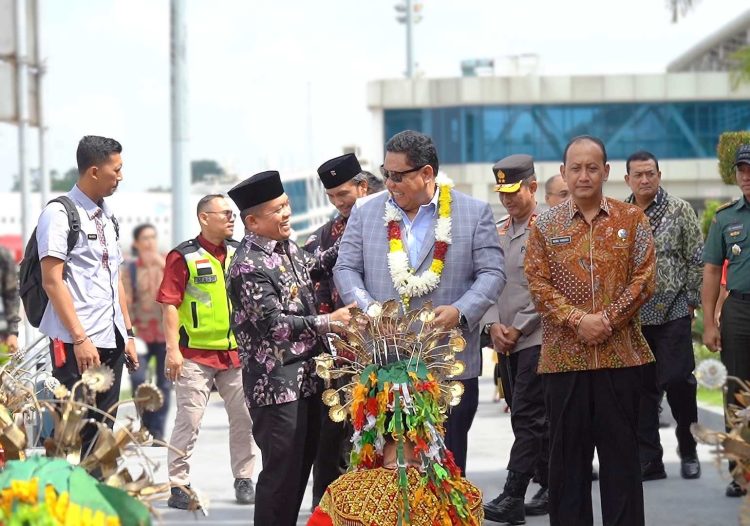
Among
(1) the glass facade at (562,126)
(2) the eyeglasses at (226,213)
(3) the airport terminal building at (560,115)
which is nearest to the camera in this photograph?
(2) the eyeglasses at (226,213)

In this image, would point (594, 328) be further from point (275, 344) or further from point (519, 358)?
point (519, 358)

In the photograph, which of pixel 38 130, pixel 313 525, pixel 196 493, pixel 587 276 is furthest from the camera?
pixel 38 130

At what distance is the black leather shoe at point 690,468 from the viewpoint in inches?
389

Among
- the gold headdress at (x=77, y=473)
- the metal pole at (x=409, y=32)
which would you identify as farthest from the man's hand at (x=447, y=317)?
the metal pole at (x=409, y=32)

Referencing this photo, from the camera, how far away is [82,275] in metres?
7.93

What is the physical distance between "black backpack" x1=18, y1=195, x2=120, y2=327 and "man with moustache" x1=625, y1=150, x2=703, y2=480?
3715 mm

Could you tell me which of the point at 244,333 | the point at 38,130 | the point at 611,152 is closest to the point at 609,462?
the point at 244,333

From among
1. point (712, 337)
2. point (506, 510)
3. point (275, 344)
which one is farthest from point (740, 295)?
point (275, 344)

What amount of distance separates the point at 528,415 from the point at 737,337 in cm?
137

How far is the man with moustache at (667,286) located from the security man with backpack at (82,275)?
3479 mm

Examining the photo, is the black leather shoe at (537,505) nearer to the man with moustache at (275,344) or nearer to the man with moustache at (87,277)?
the man with moustache at (275,344)

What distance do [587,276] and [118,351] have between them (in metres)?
2.83

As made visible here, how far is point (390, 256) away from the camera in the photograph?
281 inches

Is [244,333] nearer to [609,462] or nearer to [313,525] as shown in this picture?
[313,525]
